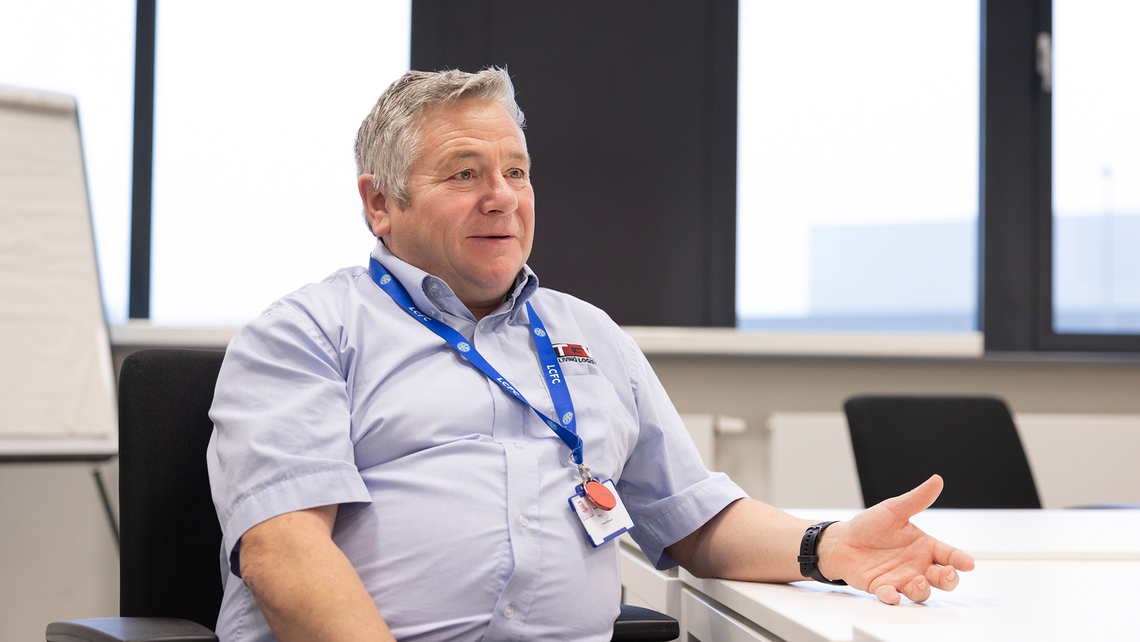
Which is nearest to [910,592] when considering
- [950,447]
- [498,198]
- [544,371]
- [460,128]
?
[544,371]

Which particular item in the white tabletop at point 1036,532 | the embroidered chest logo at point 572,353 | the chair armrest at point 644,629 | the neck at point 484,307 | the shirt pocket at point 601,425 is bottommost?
the chair armrest at point 644,629

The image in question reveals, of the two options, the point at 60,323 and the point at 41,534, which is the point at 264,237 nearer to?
the point at 60,323

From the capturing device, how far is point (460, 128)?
1.39m

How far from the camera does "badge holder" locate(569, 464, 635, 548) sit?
121 cm

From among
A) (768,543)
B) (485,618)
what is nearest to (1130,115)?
(768,543)

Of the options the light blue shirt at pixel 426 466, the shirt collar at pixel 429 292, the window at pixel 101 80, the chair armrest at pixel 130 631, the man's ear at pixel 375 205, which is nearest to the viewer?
the chair armrest at pixel 130 631

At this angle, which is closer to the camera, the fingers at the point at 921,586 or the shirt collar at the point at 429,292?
the fingers at the point at 921,586

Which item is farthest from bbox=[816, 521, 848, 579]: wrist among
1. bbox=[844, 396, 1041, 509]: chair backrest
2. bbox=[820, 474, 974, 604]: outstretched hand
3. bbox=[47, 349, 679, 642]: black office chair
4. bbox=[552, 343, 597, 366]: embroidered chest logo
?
bbox=[844, 396, 1041, 509]: chair backrest

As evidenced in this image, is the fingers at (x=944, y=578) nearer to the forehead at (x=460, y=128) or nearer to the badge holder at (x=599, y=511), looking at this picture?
the badge holder at (x=599, y=511)

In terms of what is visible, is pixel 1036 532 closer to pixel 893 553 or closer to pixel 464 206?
pixel 893 553

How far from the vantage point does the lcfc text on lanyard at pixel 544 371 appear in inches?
48.9

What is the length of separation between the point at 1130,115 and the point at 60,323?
148 inches

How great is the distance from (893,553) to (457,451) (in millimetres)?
578

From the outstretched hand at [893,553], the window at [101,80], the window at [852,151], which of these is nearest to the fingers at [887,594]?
the outstretched hand at [893,553]
